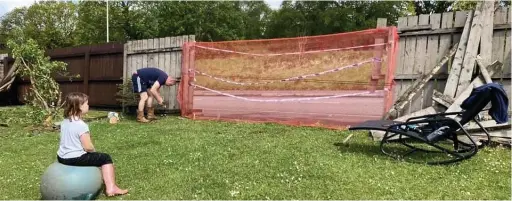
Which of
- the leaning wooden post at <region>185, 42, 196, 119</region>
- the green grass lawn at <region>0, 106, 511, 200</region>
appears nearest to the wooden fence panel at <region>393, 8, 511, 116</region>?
the green grass lawn at <region>0, 106, 511, 200</region>

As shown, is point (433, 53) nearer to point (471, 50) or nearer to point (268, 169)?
point (471, 50)

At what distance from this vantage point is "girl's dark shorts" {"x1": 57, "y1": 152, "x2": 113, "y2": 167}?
15.7 ft

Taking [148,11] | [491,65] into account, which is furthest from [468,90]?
[148,11]

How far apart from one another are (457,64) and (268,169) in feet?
12.5

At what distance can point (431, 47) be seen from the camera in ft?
25.0

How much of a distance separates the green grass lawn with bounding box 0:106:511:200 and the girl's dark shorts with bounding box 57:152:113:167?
0.37m

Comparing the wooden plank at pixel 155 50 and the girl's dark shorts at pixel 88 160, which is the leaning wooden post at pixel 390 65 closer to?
the girl's dark shorts at pixel 88 160

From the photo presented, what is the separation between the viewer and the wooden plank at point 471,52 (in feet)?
22.6

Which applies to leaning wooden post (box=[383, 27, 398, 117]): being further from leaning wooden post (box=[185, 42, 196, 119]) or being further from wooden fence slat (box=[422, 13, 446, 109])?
leaning wooden post (box=[185, 42, 196, 119])

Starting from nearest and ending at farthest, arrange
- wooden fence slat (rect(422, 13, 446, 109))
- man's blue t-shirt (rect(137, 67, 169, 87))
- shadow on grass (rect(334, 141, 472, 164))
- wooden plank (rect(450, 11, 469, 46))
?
shadow on grass (rect(334, 141, 472, 164)) < wooden plank (rect(450, 11, 469, 46)) < wooden fence slat (rect(422, 13, 446, 109)) < man's blue t-shirt (rect(137, 67, 169, 87))

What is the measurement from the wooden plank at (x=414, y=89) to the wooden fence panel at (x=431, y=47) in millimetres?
114

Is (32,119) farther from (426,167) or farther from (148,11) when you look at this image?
(148,11)

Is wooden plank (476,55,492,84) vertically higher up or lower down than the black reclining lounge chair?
higher up

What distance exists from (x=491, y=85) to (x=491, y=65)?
2140 mm
